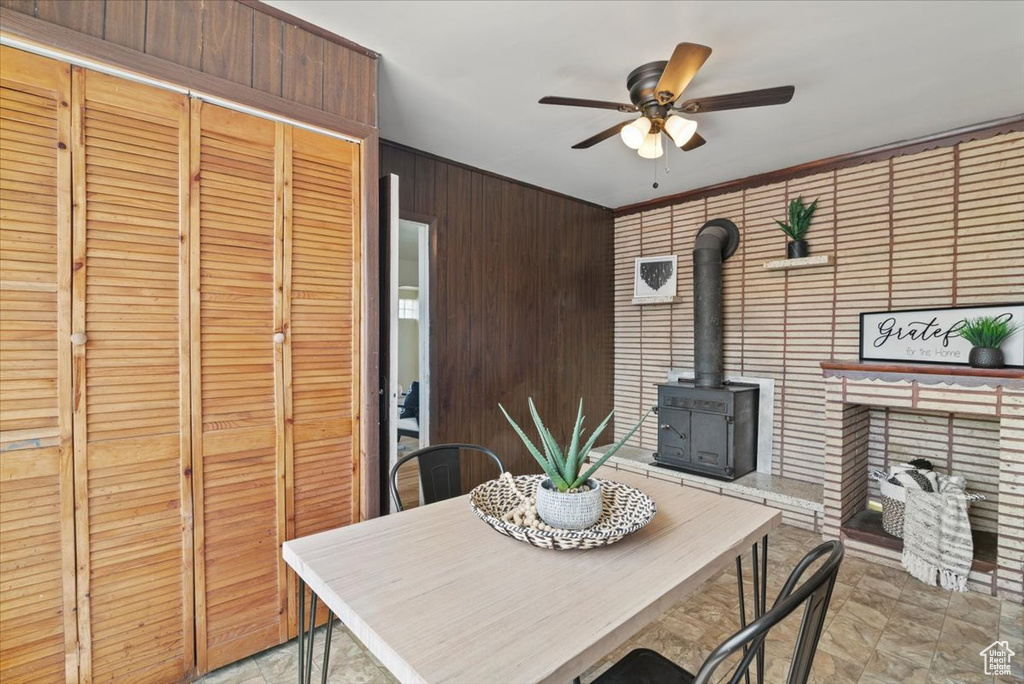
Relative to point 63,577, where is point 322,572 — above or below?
above

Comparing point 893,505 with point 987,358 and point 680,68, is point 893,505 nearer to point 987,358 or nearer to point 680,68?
point 987,358

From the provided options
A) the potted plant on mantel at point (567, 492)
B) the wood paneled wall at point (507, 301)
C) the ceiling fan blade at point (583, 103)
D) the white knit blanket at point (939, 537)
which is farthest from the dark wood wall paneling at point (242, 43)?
the white knit blanket at point (939, 537)

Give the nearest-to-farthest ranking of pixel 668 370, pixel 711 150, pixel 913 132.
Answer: pixel 913 132, pixel 711 150, pixel 668 370

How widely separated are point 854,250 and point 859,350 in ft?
2.43

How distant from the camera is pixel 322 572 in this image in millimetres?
1155

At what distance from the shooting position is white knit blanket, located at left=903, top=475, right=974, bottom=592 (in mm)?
2533

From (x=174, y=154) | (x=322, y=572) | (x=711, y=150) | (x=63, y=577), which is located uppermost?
(x=711, y=150)

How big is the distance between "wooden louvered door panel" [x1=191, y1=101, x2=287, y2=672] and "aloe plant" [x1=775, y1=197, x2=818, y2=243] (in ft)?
11.8

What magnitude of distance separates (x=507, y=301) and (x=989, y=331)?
3.03 metres

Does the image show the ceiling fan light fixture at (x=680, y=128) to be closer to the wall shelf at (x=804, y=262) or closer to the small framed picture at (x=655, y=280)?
the wall shelf at (x=804, y=262)

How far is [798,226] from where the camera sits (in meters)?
3.61

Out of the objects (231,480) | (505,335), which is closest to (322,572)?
(231,480)

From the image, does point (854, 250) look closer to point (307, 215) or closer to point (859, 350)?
point (859, 350)

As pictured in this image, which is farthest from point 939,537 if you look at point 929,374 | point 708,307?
point 708,307
